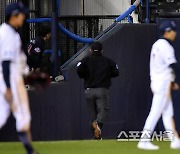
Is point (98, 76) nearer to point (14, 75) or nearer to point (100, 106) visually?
point (100, 106)

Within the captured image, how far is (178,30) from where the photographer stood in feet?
46.2

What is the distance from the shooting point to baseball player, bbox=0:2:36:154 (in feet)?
26.8

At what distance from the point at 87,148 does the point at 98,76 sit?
7.40ft

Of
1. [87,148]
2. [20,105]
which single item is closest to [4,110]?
[20,105]

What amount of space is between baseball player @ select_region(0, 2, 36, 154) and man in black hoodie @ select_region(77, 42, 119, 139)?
413cm

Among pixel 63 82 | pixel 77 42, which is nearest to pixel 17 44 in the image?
pixel 63 82

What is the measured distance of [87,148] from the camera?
10.6 meters

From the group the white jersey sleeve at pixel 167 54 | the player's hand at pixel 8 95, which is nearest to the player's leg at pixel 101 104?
the white jersey sleeve at pixel 167 54

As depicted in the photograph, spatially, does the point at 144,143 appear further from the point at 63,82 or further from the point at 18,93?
the point at 63,82

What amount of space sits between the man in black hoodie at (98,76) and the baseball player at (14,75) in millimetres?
4134

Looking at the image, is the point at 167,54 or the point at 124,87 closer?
the point at 167,54

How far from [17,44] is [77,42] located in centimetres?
681

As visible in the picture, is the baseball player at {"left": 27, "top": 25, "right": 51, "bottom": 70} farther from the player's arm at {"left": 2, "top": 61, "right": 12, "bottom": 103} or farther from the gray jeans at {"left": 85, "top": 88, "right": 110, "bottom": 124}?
the player's arm at {"left": 2, "top": 61, "right": 12, "bottom": 103}

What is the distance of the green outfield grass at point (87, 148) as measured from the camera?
32.8 ft
